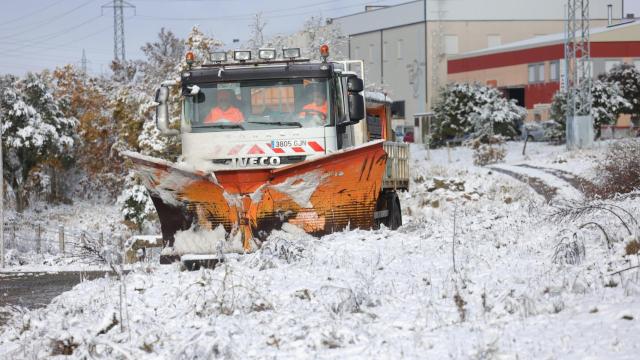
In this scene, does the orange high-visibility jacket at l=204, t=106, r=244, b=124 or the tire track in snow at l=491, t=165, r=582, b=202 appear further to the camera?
the tire track in snow at l=491, t=165, r=582, b=202

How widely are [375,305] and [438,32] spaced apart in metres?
80.2

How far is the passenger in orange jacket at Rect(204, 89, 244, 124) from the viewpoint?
45.1ft

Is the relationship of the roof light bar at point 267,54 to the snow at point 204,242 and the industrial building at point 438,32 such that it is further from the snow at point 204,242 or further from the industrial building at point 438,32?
the industrial building at point 438,32

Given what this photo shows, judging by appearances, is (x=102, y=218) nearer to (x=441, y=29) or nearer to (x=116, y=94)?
(x=116, y=94)

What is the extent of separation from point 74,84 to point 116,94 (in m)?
16.5

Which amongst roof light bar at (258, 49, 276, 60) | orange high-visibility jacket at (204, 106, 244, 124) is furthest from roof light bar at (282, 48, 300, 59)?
orange high-visibility jacket at (204, 106, 244, 124)

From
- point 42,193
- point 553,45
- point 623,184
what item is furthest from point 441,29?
point 623,184

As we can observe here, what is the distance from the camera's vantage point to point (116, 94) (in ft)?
131

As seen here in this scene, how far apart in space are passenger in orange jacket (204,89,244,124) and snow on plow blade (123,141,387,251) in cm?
135

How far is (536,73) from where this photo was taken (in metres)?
74.4

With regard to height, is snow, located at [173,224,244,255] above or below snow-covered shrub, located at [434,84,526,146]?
below

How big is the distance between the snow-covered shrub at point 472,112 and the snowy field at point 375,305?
5088cm

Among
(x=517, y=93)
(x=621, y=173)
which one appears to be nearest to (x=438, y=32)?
(x=517, y=93)

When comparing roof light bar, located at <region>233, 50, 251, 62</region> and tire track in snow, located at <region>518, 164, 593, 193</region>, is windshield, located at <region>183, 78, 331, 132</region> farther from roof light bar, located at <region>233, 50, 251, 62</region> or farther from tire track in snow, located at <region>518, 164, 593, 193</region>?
tire track in snow, located at <region>518, 164, 593, 193</region>
